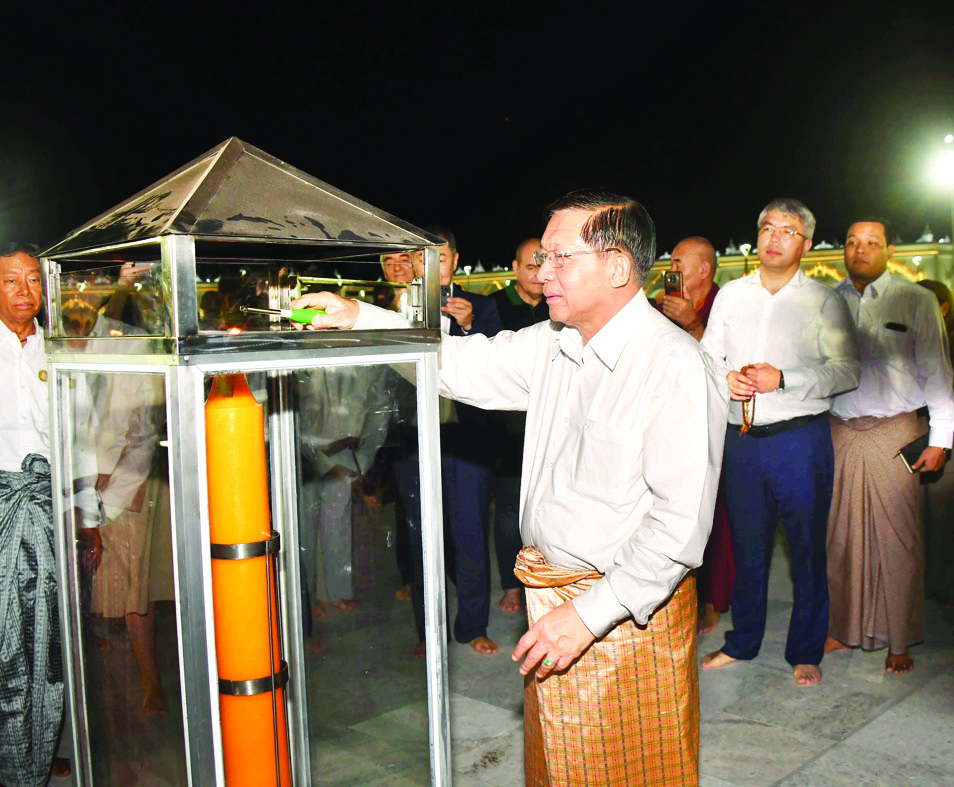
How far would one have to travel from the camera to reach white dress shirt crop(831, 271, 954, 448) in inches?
134

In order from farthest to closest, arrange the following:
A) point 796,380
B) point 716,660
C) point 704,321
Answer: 1. point 704,321
2. point 716,660
3. point 796,380

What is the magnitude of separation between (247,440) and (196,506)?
0.16 meters

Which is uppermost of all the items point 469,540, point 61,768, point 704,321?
point 704,321

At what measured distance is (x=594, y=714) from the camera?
1736 millimetres

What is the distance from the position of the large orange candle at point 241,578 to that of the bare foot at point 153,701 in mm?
144

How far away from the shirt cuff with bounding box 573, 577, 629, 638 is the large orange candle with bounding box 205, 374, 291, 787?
590 millimetres

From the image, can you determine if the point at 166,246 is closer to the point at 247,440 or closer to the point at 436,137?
the point at 247,440

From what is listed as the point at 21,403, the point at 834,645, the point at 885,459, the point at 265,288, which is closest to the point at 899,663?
the point at 834,645

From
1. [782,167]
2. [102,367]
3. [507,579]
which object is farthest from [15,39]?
[782,167]

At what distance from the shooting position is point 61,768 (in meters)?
2.67

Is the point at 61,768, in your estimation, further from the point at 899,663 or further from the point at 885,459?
the point at 885,459

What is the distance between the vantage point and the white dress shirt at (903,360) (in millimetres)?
3400

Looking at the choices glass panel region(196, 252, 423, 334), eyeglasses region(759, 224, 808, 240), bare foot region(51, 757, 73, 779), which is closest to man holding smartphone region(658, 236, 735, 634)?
eyeglasses region(759, 224, 808, 240)

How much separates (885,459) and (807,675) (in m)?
0.96
